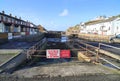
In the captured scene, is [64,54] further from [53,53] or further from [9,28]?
[9,28]

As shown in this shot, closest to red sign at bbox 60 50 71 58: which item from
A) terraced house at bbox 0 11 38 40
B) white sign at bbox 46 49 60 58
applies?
white sign at bbox 46 49 60 58

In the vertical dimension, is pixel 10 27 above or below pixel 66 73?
above

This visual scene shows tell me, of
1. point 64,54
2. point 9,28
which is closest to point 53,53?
point 64,54

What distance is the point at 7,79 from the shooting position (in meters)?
8.97

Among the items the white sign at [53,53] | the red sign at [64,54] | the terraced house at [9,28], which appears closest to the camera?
the white sign at [53,53]

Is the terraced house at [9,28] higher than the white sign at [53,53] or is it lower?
higher

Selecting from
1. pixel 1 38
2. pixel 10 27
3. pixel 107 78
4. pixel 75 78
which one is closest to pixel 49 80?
pixel 75 78

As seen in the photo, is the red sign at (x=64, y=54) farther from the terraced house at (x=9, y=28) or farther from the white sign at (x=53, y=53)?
the terraced house at (x=9, y=28)

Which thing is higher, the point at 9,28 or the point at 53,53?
the point at 9,28

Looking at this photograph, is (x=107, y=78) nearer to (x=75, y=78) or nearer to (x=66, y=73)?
(x=75, y=78)

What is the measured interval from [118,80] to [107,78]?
0.54m

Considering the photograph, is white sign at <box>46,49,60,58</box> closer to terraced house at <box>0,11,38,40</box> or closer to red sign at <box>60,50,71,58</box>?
red sign at <box>60,50,71,58</box>

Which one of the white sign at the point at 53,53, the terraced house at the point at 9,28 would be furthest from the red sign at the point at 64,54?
the terraced house at the point at 9,28

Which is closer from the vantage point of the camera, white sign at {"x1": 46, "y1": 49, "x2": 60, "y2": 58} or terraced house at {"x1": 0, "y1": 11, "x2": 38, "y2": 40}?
white sign at {"x1": 46, "y1": 49, "x2": 60, "y2": 58}
